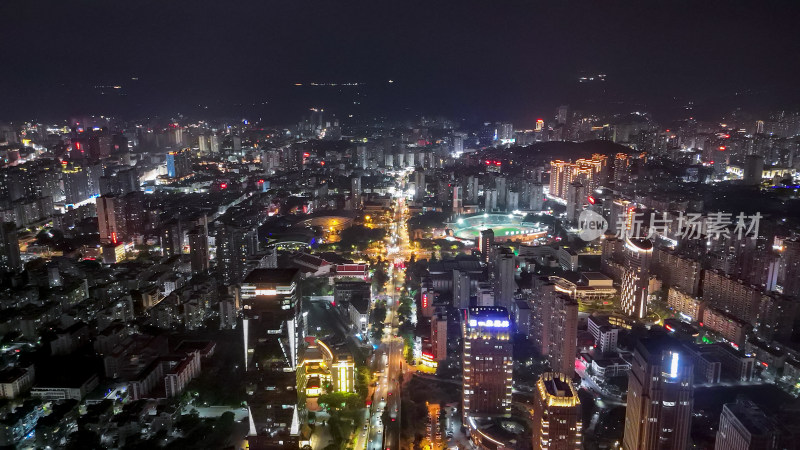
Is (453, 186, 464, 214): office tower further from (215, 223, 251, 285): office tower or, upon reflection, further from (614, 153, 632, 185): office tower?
(215, 223, 251, 285): office tower

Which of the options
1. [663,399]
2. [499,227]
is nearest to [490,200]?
[499,227]

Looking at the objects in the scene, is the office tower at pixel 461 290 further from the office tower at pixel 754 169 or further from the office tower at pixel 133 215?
the office tower at pixel 754 169

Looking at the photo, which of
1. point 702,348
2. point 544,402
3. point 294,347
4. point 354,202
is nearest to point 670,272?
point 702,348

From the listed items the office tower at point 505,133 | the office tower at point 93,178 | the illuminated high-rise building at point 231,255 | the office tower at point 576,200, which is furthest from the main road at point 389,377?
the office tower at point 505,133

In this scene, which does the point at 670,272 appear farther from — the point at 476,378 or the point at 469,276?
the point at 476,378

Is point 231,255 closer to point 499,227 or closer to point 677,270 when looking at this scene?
point 499,227

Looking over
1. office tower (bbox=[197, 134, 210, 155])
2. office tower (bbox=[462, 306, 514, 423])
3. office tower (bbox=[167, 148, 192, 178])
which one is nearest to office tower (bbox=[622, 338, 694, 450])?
office tower (bbox=[462, 306, 514, 423])

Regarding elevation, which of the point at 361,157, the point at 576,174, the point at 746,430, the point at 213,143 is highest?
the point at 213,143
